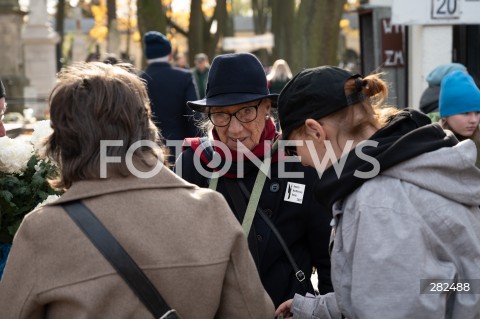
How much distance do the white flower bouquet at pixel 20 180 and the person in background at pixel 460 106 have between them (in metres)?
2.73

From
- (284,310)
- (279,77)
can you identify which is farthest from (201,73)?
(284,310)

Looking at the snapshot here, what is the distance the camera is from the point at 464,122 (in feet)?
18.4

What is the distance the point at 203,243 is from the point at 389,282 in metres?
0.54

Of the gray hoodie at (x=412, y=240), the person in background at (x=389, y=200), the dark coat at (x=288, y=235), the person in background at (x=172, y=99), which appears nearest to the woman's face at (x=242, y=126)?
the dark coat at (x=288, y=235)

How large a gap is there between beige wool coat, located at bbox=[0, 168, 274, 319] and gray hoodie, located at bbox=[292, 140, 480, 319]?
309 millimetres

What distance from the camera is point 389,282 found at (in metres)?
2.62

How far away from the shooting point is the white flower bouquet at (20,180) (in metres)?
3.74

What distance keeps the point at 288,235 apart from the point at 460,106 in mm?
2307

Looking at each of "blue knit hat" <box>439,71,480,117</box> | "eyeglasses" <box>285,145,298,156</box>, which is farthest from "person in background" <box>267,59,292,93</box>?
"eyeglasses" <box>285,145,298,156</box>

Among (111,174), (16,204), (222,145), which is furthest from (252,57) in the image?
(111,174)

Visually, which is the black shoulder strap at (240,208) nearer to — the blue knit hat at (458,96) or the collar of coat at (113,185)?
the collar of coat at (113,185)

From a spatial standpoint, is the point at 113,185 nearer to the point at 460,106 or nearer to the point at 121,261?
the point at 121,261

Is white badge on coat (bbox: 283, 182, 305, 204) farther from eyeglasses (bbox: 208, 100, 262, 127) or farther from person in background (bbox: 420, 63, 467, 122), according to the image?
person in background (bbox: 420, 63, 467, 122)

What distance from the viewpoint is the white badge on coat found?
12.0ft
